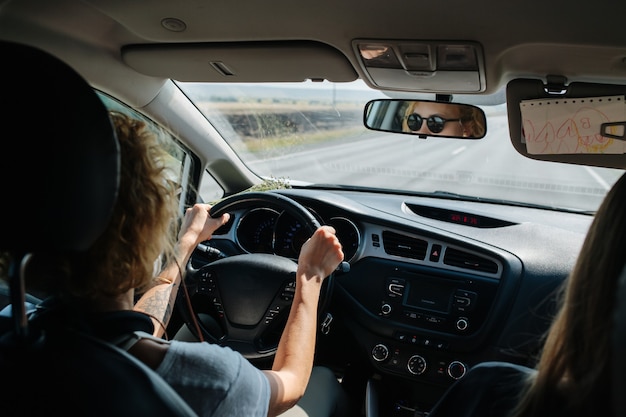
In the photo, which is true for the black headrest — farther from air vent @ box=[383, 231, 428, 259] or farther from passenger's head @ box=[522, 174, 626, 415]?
air vent @ box=[383, 231, 428, 259]

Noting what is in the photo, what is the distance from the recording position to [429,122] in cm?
327

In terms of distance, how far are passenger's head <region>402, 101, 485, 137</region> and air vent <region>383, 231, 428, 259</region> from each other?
64cm

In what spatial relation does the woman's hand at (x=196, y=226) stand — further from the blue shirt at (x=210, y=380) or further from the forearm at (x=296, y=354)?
the blue shirt at (x=210, y=380)

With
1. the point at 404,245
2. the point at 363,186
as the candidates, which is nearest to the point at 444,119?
the point at 404,245

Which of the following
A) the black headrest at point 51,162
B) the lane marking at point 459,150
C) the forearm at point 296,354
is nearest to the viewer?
the black headrest at point 51,162

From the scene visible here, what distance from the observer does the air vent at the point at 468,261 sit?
123 inches

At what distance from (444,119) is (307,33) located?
3.35ft

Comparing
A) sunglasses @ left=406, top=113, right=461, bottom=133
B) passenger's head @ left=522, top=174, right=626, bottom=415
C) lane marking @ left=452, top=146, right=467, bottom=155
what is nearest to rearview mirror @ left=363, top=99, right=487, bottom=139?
sunglasses @ left=406, top=113, right=461, bottom=133

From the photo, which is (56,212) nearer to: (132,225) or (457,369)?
(132,225)

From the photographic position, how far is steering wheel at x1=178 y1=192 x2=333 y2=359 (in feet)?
9.96

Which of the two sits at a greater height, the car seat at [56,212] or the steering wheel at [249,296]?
the car seat at [56,212]

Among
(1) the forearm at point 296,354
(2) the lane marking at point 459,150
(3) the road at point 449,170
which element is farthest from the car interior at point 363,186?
(2) the lane marking at point 459,150

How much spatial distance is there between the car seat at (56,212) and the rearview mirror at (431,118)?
2.29 meters

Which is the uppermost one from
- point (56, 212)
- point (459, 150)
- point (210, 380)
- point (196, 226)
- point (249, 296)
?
point (459, 150)
